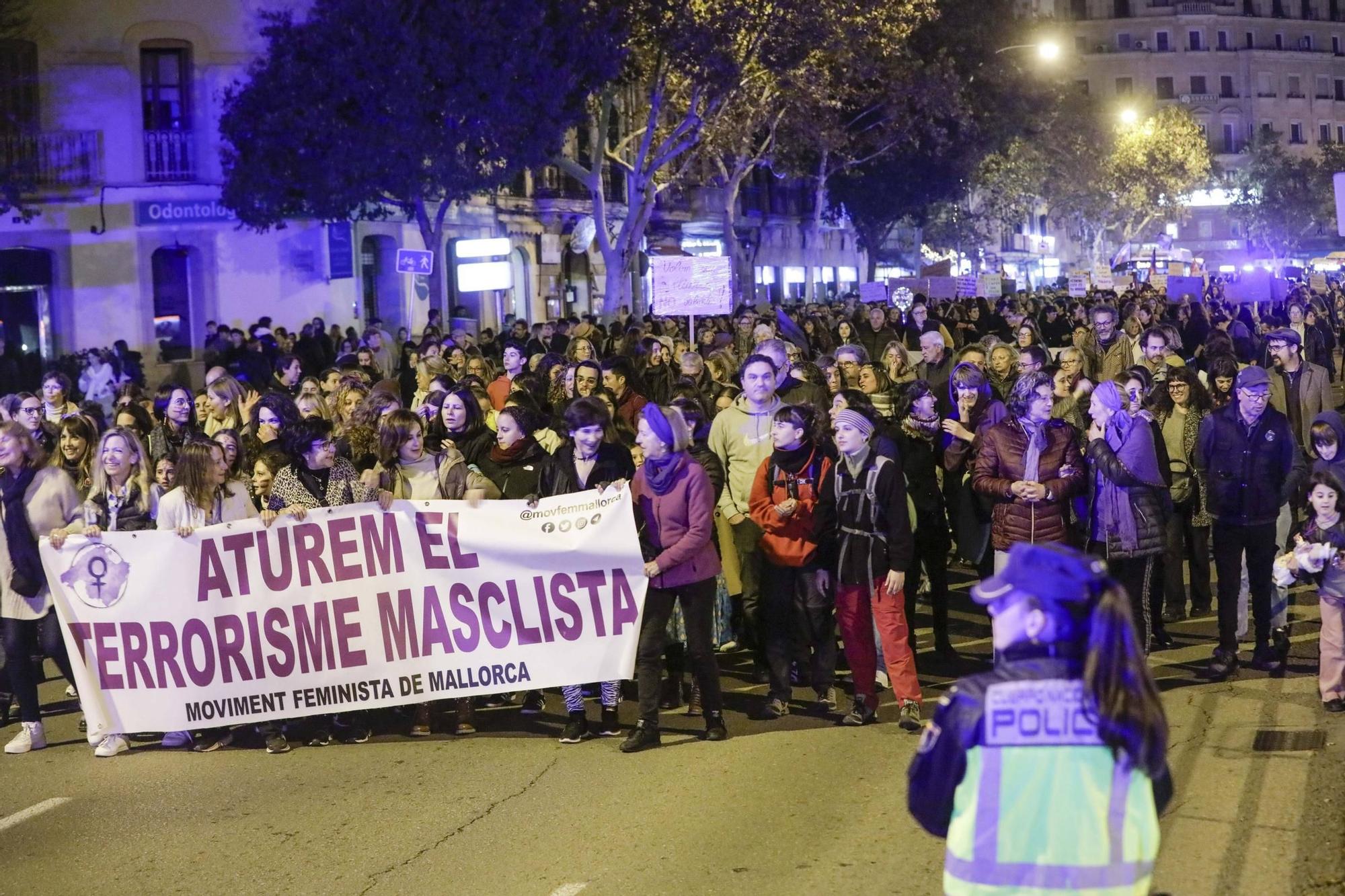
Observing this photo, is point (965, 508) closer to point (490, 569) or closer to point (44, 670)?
point (490, 569)

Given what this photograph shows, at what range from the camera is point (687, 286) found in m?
18.9

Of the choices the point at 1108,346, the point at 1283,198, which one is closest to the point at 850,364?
the point at 1108,346

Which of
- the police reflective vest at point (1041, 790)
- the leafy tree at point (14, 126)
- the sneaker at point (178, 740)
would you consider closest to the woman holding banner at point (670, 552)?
the sneaker at point (178, 740)

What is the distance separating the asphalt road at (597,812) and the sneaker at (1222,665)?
2.9 inches

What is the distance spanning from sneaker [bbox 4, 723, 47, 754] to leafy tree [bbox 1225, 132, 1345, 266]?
9143 centimetres

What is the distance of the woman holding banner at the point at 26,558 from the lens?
8891 millimetres

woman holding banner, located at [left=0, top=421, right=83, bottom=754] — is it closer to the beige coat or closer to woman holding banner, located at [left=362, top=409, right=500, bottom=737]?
the beige coat

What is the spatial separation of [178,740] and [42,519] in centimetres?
133

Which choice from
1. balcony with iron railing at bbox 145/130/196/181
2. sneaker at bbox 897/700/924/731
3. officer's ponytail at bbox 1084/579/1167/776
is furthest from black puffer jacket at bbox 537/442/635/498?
balcony with iron railing at bbox 145/130/196/181

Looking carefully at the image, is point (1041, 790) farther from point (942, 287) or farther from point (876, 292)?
point (942, 287)

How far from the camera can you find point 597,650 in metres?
8.63

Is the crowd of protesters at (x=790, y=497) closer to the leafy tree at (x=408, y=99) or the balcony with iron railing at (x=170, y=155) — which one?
the leafy tree at (x=408, y=99)

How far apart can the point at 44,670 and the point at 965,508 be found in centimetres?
607

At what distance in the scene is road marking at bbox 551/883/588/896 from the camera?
6.36 m
